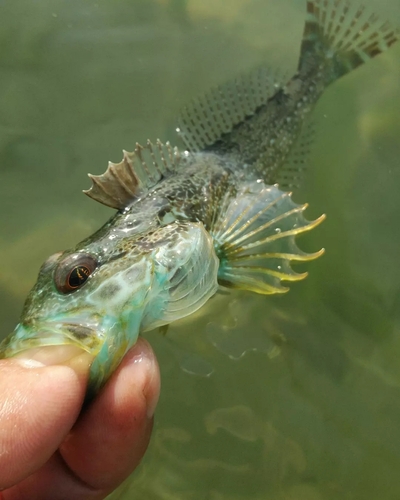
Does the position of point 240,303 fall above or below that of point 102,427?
below

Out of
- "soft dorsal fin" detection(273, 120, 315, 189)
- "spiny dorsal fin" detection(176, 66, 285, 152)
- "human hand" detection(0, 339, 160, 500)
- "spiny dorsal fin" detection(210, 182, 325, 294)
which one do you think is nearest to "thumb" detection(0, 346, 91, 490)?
"human hand" detection(0, 339, 160, 500)

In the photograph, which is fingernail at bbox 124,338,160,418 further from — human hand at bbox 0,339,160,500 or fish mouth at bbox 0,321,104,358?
fish mouth at bbox 0,321,104,358

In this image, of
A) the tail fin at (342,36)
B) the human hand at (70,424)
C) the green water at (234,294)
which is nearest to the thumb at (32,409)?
the human hand at (70,424)

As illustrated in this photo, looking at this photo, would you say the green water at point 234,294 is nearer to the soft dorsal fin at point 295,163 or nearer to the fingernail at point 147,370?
the soft dorsal fin at point 295,163

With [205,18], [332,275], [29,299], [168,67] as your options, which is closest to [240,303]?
[332,275]

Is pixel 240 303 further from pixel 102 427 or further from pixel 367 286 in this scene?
pixel 102 427

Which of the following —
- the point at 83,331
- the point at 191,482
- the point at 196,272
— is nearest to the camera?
the point at 83,331

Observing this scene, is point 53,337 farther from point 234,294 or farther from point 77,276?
point 234,294

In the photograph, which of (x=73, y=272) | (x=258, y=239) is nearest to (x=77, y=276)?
(x=73, y=272)
